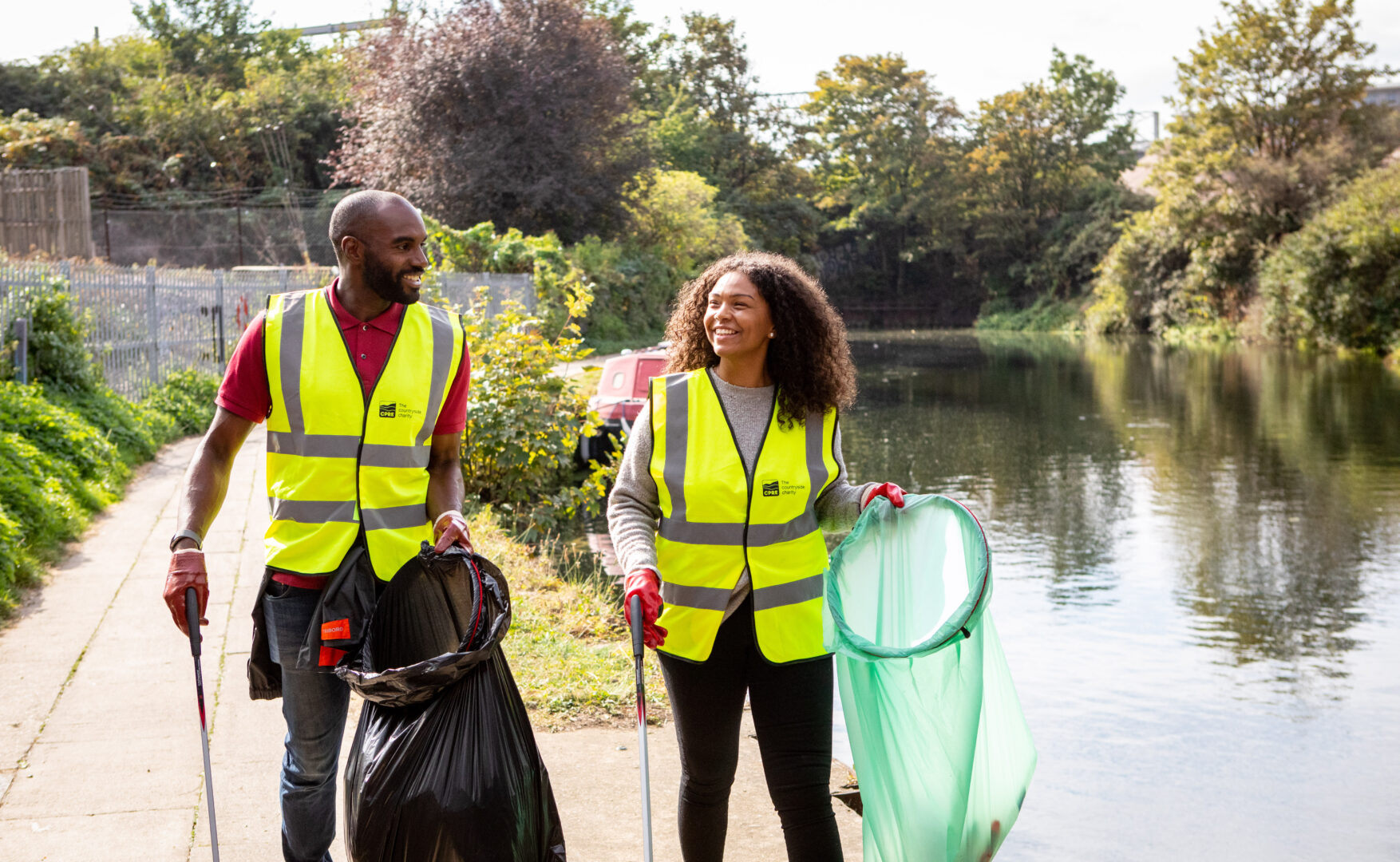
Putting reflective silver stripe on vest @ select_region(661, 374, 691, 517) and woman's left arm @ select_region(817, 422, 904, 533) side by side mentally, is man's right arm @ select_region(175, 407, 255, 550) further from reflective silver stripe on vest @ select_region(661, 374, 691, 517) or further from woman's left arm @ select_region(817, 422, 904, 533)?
woman's left arm @ select_region(817, 422, 904, 533)

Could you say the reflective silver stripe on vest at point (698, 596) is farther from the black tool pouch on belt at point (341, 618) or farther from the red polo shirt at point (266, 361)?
the red polo shirt at point (266, 361)

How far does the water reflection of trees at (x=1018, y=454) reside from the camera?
36.8ft

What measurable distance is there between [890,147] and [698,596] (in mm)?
65862

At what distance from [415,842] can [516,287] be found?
912 inches

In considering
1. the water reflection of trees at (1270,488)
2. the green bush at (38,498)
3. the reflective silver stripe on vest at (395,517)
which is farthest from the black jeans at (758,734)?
the green bush at (38,498)

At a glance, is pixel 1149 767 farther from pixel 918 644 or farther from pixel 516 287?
pixel 516 287

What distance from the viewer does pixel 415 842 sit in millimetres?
2662

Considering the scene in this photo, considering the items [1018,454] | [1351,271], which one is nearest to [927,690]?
[1018,454]

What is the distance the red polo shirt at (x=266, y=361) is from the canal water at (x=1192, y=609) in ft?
10.8

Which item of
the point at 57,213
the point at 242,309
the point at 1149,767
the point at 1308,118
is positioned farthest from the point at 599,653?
the point at 1308,118

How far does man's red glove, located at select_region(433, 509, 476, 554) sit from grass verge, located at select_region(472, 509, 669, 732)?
7.47ft

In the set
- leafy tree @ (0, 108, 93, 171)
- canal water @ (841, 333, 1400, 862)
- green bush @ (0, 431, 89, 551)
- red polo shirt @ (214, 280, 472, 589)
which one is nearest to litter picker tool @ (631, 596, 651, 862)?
red polo shirt @ (214, 280, 472, 589)

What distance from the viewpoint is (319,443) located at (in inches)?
117

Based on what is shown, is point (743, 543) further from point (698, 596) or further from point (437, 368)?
point (437, 368)
